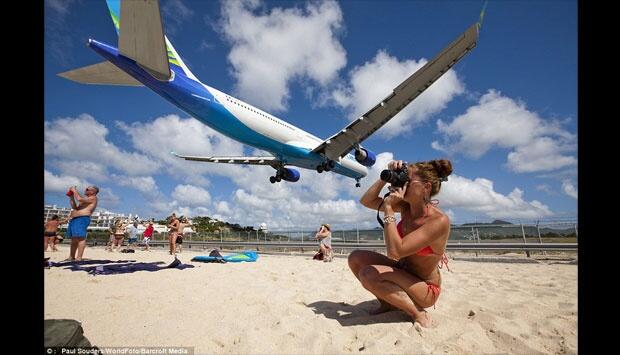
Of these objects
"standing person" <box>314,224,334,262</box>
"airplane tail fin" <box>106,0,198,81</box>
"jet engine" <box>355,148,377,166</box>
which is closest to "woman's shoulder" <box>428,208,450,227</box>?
"standing person" <box>314,224,334,262</box>

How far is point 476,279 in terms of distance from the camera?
496 centimetres

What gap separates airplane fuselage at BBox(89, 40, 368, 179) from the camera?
10.4 meters

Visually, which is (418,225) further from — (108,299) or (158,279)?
(158,279)

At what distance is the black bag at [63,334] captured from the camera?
4.46 ft

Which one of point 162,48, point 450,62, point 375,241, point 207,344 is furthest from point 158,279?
point 375,241

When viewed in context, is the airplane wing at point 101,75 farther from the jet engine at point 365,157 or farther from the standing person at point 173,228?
the jet engine at point 365,157

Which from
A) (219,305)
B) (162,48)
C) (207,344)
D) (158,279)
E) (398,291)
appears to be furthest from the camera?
(162,48)

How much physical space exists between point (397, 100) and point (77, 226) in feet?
43.3

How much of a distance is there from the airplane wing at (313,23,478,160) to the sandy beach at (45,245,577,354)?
9.83 metres

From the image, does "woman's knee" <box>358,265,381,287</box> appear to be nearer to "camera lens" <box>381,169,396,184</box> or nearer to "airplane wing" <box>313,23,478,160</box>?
"camera lens" <box>381,169,396,184</box>
